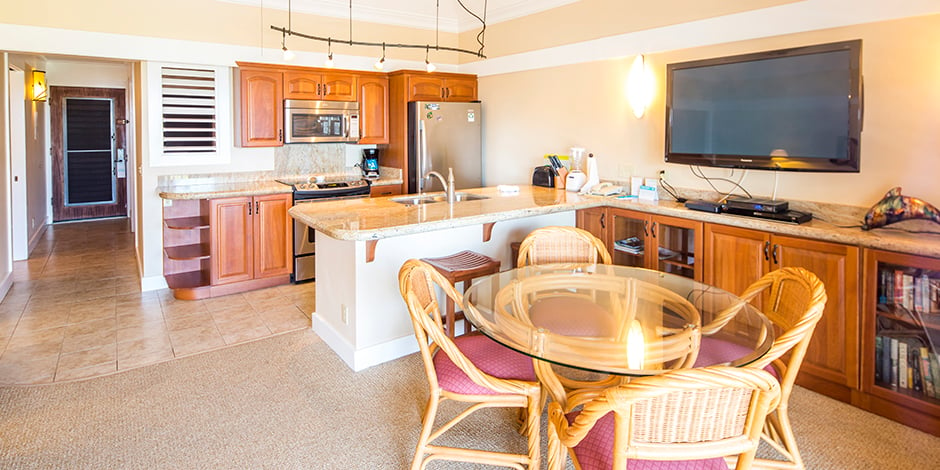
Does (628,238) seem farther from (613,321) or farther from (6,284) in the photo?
(6,284)

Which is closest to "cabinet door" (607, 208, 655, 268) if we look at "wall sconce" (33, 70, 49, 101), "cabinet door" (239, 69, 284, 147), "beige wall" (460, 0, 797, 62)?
"beige wall" (460, 0, 797, 62)

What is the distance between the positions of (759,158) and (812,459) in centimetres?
175

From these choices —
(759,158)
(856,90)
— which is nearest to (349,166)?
(759,158)

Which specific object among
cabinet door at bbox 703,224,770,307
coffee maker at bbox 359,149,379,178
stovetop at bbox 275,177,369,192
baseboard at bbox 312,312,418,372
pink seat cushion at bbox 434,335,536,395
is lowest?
baseboard at bbox 312,312,418,372

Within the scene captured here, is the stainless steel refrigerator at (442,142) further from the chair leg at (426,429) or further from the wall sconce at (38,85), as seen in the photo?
the wall sconce at (38,85)

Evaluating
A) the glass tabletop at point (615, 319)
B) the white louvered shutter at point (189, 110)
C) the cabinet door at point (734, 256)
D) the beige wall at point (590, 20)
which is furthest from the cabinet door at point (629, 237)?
the white louvered shutter at point (189, 110)

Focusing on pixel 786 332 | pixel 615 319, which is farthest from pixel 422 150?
pixel 786 332

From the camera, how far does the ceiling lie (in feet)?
17.1

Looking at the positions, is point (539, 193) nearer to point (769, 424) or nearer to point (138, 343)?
point (769, 424)

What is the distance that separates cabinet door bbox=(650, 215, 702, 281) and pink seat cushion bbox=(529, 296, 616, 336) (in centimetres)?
134

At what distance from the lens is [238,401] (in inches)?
113

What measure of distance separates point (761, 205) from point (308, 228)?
12.3ft

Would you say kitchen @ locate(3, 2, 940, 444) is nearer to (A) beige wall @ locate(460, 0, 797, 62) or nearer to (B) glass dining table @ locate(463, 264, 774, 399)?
(A) beige wall @ locate(460, 0, 797, 62)

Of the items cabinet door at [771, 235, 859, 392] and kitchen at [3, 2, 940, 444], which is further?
kitchen at [3, 2, 940, 444]
